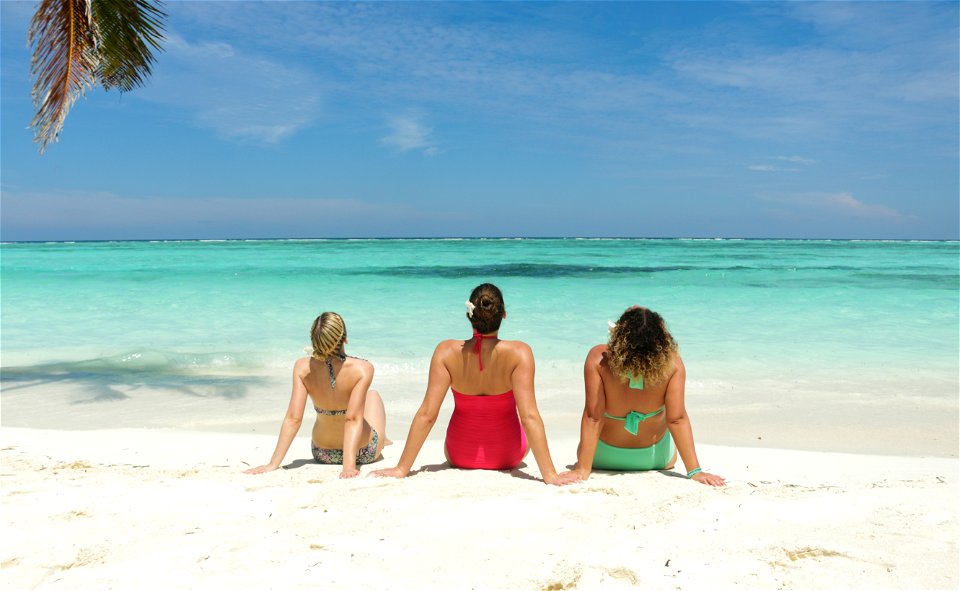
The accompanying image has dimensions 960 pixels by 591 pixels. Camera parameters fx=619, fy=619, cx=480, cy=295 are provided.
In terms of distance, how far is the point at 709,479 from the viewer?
3830 mm

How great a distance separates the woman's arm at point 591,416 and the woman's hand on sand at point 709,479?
25.7 inches

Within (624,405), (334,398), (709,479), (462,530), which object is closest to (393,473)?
(334,398)

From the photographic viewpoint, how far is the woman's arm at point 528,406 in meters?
3.89

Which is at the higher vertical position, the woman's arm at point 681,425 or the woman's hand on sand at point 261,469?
the woman's arm at point 681,425

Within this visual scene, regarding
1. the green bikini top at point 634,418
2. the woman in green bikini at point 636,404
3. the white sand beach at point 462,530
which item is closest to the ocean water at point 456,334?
the woman in green bikini at point 636,404

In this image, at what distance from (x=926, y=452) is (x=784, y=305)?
35.7 ft

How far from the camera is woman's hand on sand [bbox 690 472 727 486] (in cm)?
381

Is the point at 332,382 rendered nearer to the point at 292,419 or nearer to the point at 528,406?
the point at 292,419

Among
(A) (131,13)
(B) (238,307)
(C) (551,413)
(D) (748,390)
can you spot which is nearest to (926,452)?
(D) (748,390)

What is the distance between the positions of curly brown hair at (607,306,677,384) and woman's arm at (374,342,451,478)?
1.08 m

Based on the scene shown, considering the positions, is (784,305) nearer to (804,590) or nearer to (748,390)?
(748,390)

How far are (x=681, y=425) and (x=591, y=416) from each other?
1.86ft

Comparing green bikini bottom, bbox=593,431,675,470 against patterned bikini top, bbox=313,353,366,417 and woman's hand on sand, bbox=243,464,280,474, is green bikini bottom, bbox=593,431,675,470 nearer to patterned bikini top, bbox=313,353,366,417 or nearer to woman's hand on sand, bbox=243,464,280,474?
patterned bikini top, bbox=313,353,366,417

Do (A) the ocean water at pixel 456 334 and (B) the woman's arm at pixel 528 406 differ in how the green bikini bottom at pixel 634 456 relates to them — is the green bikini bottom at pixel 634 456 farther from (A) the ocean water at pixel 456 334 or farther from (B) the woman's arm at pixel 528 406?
(A) the ocean water at pixel 456 334
